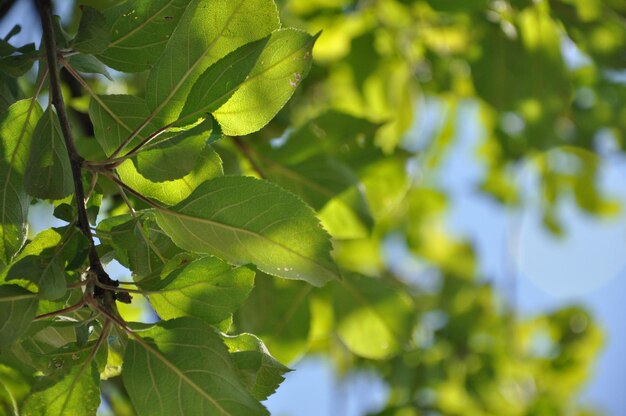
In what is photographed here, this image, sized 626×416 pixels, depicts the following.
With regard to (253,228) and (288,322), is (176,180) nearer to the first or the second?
(253,228)

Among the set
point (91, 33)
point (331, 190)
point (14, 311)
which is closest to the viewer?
point (14, 311)

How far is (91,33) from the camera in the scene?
1.93 ft

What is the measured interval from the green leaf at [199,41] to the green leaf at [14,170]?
0.32ft

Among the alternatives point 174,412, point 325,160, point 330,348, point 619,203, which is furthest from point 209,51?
point 619,203

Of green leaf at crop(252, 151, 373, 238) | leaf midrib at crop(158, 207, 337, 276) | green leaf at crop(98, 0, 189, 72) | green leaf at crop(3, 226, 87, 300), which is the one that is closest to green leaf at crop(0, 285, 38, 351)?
green leaf at crop(3, 226, 87, 300)

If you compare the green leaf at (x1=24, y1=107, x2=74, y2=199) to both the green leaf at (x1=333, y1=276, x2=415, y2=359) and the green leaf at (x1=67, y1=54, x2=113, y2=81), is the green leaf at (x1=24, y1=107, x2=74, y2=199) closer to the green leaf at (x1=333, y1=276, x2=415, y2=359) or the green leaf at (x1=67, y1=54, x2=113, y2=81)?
the green leaf at (x1=67, y1=54, x2=113, y2=81)

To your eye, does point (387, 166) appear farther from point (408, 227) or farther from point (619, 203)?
point (619, 203)

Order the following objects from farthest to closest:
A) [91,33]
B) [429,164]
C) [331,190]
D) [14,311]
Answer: [429,164] → [331,190] → [91,33] → [14,311]

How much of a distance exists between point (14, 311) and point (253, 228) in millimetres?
164

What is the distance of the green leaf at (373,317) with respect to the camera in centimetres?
102

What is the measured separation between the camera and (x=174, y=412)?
53 centimetres

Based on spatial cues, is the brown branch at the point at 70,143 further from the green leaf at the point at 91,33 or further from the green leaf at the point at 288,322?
the green leaf at the point at 288,322

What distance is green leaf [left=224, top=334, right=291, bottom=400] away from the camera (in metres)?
0.53

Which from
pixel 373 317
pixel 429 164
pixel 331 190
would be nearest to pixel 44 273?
pixel 331 190
